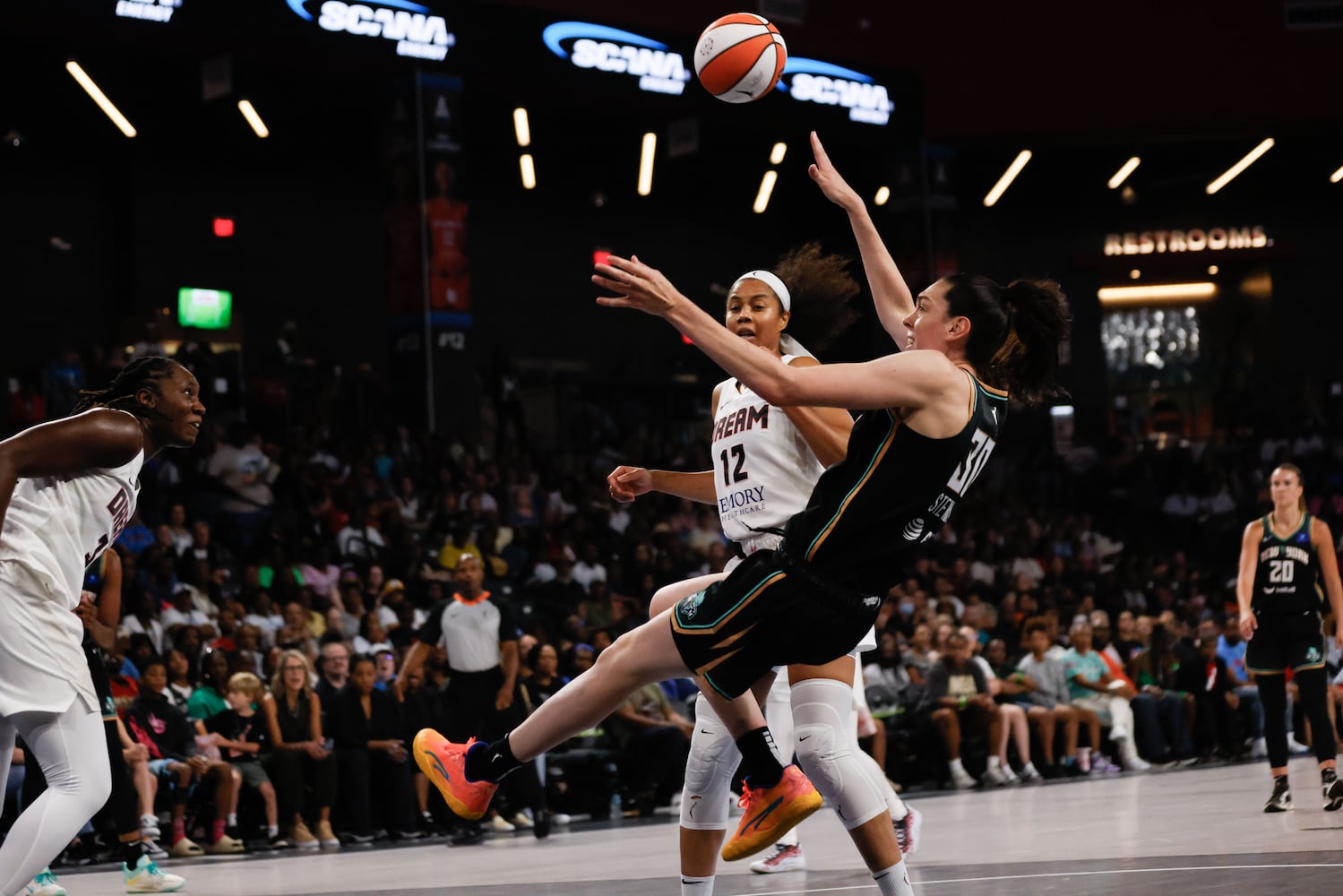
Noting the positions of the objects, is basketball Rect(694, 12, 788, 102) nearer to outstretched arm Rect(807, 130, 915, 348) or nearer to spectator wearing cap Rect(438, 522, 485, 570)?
outstretched arm Rect(807, 130, 915, 348)

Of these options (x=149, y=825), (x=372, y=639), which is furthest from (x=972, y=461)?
(x=372, y=639)

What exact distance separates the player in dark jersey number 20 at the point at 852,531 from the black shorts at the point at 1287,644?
5.27m

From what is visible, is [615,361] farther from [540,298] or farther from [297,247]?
[297,247]

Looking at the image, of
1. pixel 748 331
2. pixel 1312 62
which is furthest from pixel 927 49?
pixel 748 331

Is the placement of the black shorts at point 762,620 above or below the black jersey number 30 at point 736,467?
below

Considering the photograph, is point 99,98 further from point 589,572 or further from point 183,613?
point 183,613

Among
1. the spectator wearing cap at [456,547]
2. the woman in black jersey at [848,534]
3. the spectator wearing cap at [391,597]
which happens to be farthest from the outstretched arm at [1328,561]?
the spectator wearing cap at [456,547]

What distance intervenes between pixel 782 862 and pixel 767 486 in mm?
3152

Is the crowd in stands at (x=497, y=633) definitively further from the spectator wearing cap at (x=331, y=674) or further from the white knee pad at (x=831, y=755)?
the white knee pad at (x=831, y=755)

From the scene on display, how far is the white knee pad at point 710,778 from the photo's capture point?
16.2 ft

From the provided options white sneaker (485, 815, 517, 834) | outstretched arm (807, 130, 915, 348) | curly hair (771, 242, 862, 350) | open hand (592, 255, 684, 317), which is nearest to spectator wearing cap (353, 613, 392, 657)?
white sneaker (485, 815, 517, 834)

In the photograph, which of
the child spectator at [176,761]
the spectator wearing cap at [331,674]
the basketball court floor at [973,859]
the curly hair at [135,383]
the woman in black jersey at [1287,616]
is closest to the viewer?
the curly hair at [135,383]

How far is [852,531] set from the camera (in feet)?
13.9

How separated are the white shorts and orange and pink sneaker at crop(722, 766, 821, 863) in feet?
7.03
